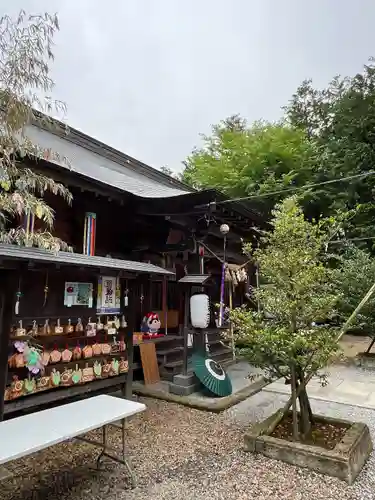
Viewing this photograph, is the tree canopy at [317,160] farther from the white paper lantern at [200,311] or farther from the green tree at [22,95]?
the green tree at [22,95]

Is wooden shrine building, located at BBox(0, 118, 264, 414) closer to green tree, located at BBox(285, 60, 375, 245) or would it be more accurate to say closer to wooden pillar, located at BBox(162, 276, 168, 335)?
wooden pillar, located at BBox(162, 276, 168, 335)

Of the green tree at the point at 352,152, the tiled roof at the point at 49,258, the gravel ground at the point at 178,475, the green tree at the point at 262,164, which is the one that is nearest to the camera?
the gravel ground at the point at 178,475

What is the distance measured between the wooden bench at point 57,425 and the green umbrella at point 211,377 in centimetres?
220

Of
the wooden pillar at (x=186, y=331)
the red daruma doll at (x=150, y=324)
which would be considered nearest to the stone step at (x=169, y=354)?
the red daruma doll at (x=150, y=324)

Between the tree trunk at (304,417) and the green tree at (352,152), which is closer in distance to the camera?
the tree trunk at (304,417)

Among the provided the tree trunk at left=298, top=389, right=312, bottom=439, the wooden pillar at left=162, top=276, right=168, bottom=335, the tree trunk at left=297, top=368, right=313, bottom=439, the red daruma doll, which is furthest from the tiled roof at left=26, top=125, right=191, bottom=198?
the tree trunk at left=298, top=389, right=312, bottom=439

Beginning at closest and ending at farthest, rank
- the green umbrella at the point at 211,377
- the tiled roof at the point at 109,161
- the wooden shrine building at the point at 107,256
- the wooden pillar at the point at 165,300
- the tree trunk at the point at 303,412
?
the tree trunk at the point at 303,412 < the wooden shrine building at the point at 107,256 < the green umbrella at the point at 211,377 < the tiled roof at the point at 109,161 < the wooden pillar at the point at 165,300

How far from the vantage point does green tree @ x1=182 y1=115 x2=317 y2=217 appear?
12.3 metres

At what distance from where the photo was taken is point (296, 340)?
3.04 meters

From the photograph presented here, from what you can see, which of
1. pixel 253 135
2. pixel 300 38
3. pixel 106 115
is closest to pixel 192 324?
pixel 106 115

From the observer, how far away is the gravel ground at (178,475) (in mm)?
2451

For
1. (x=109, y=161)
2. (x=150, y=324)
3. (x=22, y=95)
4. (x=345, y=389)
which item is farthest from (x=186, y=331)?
(x=109, y=161)

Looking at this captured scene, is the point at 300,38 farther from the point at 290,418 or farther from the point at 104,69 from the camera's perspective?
the point at 290,418

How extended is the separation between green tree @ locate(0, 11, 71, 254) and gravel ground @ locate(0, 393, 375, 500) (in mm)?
1983
